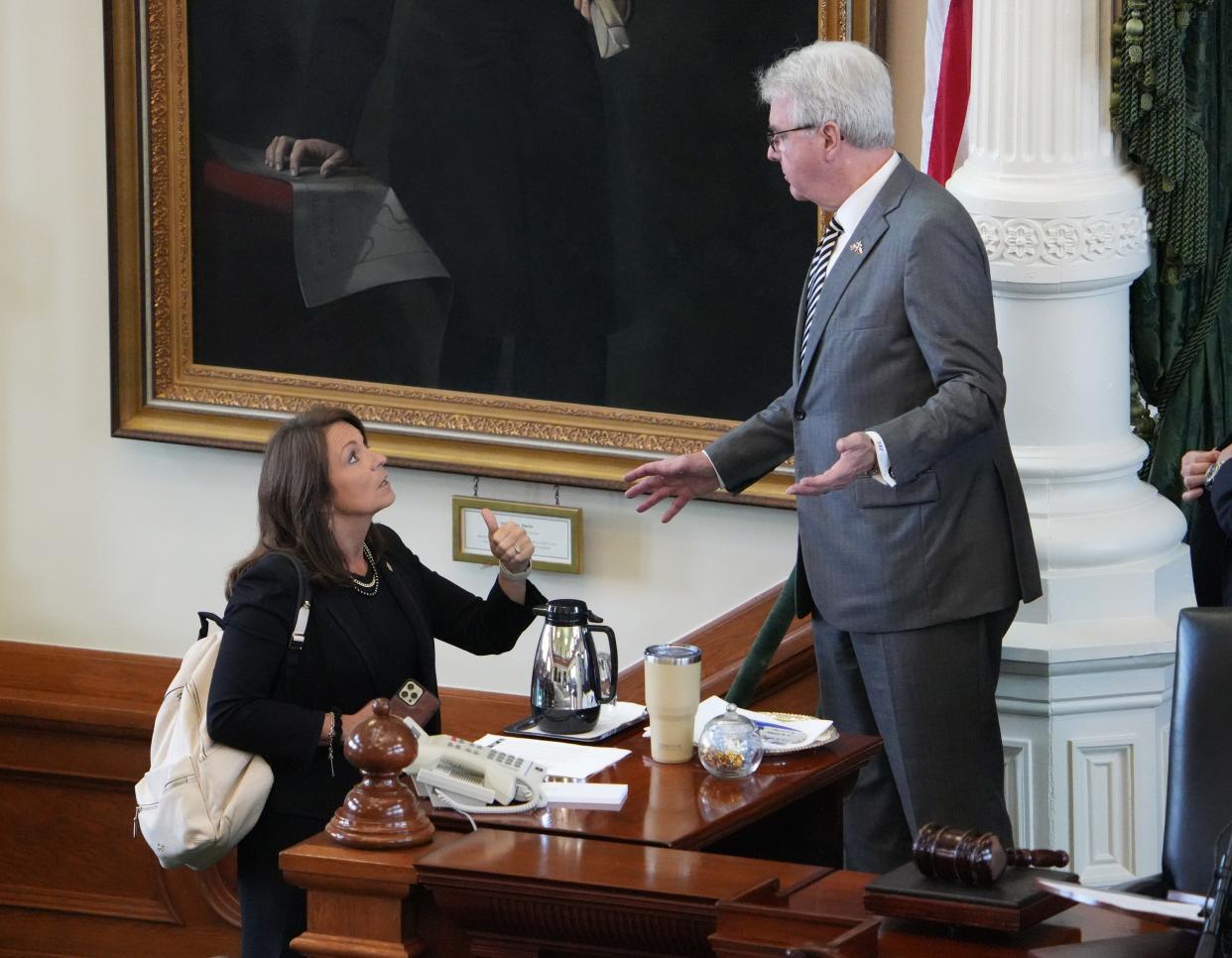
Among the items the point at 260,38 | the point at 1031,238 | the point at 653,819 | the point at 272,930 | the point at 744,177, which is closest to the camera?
the point at 653,819

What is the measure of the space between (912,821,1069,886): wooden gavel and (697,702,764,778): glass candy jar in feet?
1.96

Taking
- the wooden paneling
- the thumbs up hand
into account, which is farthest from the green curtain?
the wooden paneling

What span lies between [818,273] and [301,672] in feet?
3.70

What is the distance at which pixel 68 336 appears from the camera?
4.98 meters

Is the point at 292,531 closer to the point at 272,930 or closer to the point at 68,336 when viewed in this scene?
the point at 272,930

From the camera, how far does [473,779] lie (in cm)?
260

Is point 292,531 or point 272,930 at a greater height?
point 292,531

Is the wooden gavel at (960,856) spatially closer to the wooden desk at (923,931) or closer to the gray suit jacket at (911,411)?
the wooden desk at (923,931)

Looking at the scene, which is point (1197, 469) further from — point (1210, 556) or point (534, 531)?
point (534, 531)

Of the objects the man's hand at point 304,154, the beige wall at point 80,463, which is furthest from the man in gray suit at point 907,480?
the man's hand at point 304,154

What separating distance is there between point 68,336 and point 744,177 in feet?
6.08

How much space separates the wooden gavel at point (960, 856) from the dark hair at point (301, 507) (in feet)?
4.69

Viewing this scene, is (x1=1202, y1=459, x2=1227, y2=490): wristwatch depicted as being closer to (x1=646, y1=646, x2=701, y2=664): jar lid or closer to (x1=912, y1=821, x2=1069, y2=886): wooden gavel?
(x1=646, y1=646, x2=701, y2=664): jar lid

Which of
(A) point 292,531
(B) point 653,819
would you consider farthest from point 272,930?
(B) point 653,819
